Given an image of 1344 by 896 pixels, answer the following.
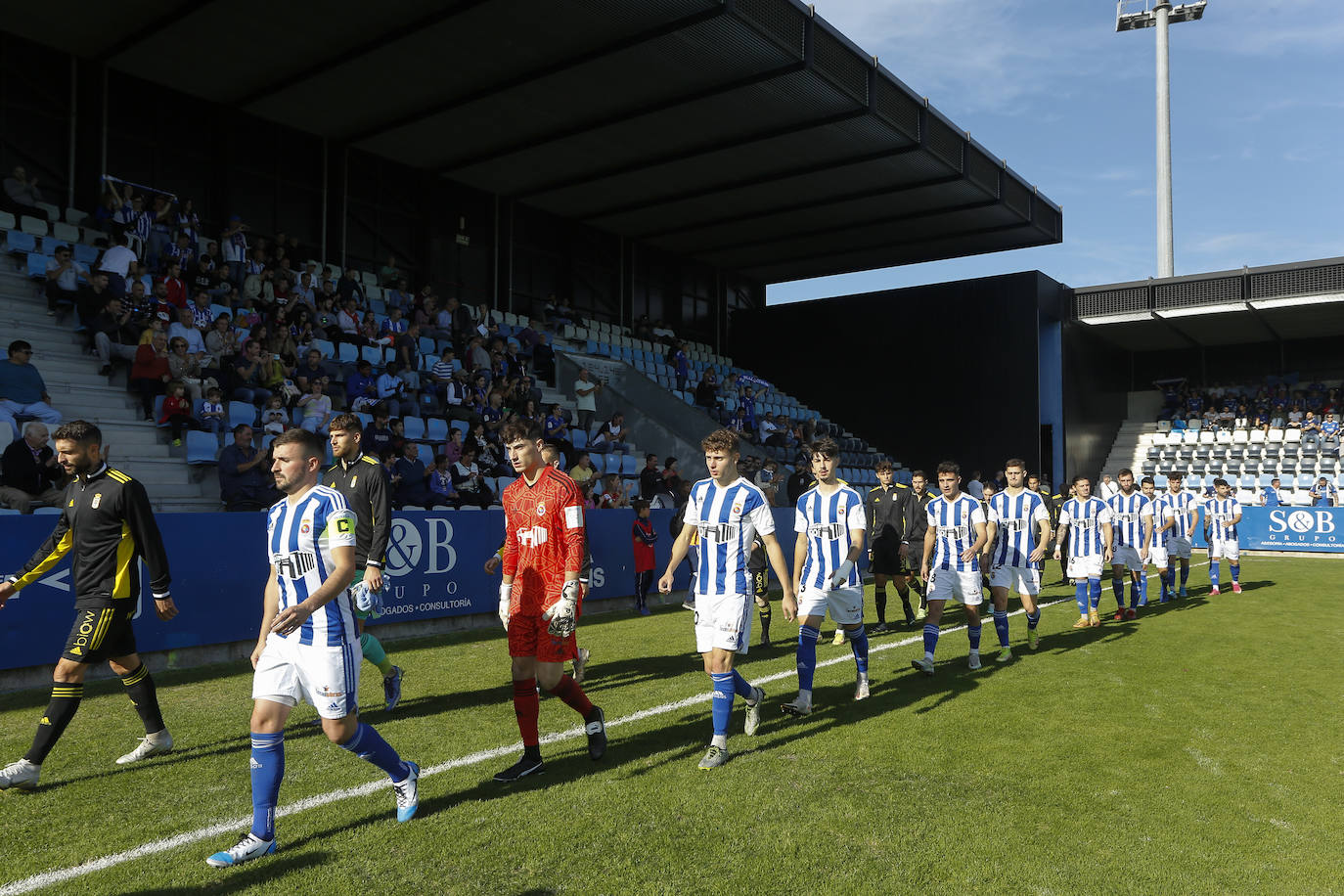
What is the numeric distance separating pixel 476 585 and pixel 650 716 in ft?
16.2

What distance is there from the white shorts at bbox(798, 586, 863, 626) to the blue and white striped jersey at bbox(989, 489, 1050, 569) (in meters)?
2.96

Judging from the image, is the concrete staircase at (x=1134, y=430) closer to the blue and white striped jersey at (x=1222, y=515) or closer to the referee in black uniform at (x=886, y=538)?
the blue and white striped jersey at (x=1222, y=515)

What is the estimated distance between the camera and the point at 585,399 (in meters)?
20.0

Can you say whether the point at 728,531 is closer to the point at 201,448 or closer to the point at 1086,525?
the point at 1086,525

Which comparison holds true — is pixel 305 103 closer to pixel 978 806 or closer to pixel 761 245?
pixel 761 245

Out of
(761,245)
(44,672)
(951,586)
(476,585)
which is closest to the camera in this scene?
(44,672)

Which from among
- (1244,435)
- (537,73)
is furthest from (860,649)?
(1244,435)

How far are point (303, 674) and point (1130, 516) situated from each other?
12.9m

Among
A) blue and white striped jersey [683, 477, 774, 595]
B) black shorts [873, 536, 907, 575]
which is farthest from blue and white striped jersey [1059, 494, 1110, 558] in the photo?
blue and white striped jersey [683, 477, 774, 595]

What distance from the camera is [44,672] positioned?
7.56 metres

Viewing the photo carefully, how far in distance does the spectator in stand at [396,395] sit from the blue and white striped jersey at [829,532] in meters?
9.44

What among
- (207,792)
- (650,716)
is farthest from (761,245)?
(207,792)

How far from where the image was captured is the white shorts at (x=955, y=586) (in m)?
8.54

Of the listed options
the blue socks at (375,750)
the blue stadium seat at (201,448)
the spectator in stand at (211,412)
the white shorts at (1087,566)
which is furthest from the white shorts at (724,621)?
the spectator in stand at (211,412)
